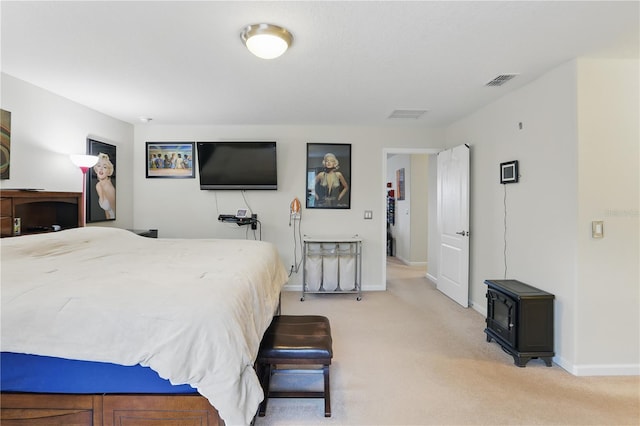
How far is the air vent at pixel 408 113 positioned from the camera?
3918 mm

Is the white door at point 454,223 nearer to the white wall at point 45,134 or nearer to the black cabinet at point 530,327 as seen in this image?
the black cabinet at point 530,327

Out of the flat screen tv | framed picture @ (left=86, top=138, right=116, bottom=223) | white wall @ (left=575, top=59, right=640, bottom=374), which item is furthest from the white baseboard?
framed picture @ (left=86, top=138, right=116, bottom=223)

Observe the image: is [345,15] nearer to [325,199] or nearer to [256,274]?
[256,274]

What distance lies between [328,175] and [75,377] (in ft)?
12.3

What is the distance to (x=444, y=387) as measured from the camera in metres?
2.27

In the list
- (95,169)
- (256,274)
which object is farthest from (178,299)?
(95,169)

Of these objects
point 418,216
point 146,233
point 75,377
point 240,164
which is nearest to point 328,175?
point 240,164

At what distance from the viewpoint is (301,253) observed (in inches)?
188

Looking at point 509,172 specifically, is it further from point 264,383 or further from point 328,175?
point 264,383

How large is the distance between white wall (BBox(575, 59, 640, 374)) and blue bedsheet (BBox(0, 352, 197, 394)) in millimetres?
2862

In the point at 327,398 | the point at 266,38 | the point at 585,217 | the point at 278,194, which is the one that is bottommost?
the point at 327,398

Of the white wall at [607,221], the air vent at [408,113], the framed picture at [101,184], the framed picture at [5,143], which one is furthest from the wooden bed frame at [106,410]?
the air vent at [408,113]

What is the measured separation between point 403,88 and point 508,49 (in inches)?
39.2

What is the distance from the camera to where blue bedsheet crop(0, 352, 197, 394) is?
4.68 feet
